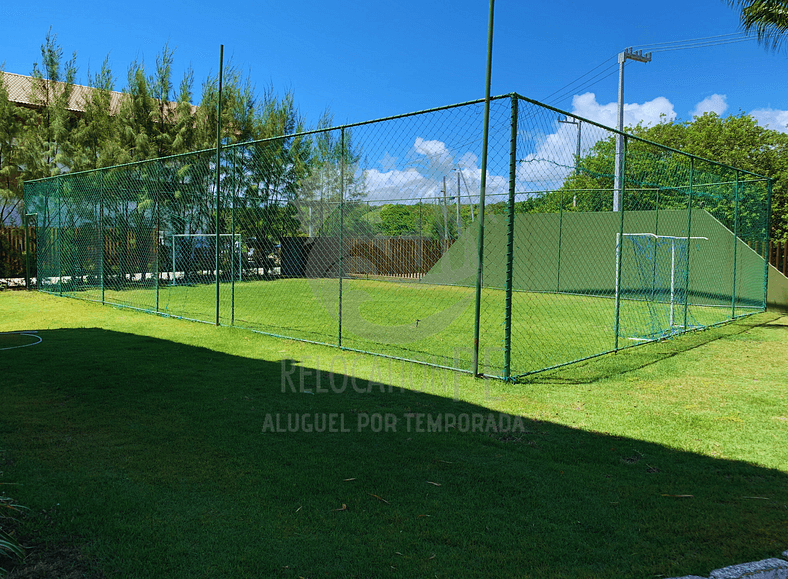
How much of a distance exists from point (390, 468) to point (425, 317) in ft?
20.1

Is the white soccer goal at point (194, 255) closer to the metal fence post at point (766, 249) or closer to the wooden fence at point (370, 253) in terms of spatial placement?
the wooden fence at point (370, 253)

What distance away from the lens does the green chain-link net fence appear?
671 cm

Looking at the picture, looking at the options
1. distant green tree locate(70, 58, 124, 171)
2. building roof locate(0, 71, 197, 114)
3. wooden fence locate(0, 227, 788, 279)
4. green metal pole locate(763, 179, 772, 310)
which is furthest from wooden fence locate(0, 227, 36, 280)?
green metal pole locate(763, 179, 772, 310)

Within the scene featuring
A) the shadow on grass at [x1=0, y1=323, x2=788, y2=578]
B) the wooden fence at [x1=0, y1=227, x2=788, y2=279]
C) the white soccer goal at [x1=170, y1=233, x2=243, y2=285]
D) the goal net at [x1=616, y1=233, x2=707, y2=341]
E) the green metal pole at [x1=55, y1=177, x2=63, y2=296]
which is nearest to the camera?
the shadow on grass at [x1=0, y1=323, x2=788, y2=578]

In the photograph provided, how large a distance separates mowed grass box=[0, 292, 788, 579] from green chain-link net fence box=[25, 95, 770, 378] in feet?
4.15

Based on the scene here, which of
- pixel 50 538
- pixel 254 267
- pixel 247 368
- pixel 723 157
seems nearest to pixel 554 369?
pixel 247 368

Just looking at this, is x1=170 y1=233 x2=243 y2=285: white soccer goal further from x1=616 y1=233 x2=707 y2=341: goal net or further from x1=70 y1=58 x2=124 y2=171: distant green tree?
x1=616 y1=233 x2=707 y2=341: goal net

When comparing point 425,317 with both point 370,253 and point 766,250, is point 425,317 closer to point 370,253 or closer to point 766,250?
point 370,253

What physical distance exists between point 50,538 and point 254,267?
41.5 feet

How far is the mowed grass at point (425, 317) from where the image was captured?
234 inches

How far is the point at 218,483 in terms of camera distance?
2553mm

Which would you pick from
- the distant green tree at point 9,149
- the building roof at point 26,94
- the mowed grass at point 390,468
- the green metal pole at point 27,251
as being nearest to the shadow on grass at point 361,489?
the mowed grass at point 390,468

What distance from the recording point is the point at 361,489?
2508 mm

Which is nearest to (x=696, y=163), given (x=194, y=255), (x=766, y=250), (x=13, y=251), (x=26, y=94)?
(x=766, y=250)
